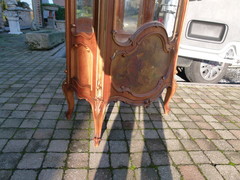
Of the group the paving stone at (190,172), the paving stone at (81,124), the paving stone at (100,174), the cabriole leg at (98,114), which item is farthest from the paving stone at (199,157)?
the paving stone at (81,124)

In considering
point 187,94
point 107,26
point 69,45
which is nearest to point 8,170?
point 69,45

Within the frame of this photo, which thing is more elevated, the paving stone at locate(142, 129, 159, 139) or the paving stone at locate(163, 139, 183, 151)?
the paving stone at locate(142, 129, 159, 139)

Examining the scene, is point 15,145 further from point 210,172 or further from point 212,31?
point 212,31

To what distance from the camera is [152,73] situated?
7.41ft

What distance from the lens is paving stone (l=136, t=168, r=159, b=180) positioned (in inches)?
69.1

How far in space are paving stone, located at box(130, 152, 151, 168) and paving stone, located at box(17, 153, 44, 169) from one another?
0.99 meters

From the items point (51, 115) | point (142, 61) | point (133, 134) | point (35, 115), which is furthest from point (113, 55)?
point (35, 115)

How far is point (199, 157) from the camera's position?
207 centimetres

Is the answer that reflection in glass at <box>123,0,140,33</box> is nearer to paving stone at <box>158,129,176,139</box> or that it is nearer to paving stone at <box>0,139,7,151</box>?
paving stone at <box>158,129,176,139</box>

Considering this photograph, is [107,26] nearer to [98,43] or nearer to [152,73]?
[98,43]

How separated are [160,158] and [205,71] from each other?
127 inches

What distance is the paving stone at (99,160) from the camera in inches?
72.6

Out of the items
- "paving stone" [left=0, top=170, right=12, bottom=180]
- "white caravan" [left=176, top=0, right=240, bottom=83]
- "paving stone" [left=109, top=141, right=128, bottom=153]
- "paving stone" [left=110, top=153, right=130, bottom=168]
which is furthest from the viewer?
"white caravan" [left=176, top=0, right=240, bottom=83]

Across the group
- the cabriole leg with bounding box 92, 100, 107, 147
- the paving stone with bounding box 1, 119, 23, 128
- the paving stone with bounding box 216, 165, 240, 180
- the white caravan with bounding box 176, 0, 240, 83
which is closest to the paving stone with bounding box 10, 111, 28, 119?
the paving stone with bounding box 1, 119, 23, 128
